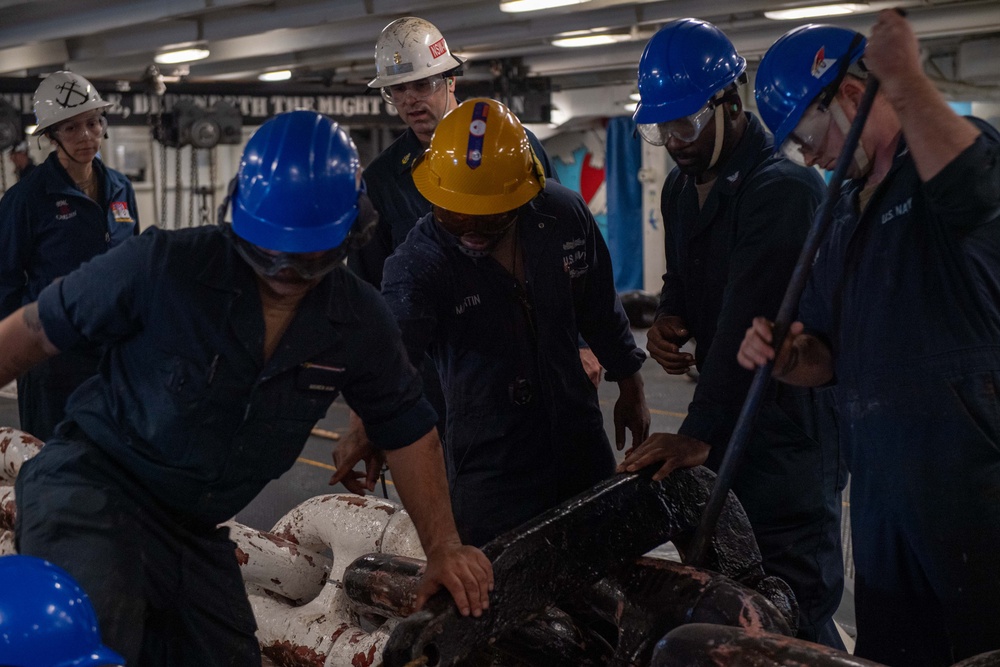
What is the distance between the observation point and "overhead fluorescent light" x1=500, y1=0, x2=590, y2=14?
7.60 m

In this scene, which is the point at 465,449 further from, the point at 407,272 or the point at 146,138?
the point at 146,138

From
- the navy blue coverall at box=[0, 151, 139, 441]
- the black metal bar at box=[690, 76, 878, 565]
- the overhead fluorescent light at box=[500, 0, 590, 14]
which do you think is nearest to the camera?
the black metal bar at box=[690, 76, 878, 565]

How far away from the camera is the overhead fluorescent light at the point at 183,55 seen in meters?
10.1

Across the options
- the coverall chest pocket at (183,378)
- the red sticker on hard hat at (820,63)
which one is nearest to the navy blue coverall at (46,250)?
the coverall chest pocket at (183,378)

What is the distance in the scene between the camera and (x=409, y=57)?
443 cm

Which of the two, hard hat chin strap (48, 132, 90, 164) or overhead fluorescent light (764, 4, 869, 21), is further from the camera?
overhead fluorescent light (764, 4, 869, 21)

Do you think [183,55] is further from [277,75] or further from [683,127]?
[683,127]

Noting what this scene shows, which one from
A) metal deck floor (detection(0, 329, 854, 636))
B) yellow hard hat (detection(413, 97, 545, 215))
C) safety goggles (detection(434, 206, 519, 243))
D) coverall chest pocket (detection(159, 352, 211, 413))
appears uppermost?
yellow hard hat (detection(413, 97, 545, 215))

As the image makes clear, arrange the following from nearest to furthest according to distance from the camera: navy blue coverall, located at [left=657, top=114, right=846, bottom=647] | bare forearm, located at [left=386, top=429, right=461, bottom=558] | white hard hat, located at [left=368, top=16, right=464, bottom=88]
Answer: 1. bare forearm, located at [left=386, top=429, right=461, bottom=558]
2. navy blue coverall, located at [left=657, top=114, right=846, bottom=647]
3. white hard hat, located at [left=368, top=16, right=464, bottom=88]

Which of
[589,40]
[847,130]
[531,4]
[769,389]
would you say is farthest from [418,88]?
[589,40]

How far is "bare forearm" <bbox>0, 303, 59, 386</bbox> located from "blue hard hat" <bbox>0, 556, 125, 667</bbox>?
45 cm

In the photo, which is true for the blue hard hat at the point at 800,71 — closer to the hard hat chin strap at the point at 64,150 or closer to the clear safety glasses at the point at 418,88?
the clear safety glasses at the point at 418,88

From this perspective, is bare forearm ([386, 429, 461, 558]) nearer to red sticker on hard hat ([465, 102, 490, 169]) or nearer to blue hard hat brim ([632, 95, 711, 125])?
red sticker on hard hat ([465, 102, 490, 169])

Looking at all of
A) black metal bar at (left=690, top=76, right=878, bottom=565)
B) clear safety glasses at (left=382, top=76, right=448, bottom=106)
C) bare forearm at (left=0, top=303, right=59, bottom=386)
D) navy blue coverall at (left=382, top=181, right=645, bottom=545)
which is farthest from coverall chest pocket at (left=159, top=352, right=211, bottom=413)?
clear safety glasses at (left=382, top=76, right=448, bottom=106)
